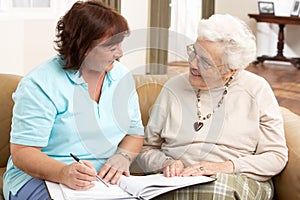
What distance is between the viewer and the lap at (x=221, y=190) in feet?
5.57

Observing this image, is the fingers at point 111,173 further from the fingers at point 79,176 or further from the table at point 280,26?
the table at point 280,26

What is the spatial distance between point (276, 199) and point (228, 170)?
240mm

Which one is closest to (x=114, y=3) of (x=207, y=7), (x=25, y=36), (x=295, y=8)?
(x=25, y=36)

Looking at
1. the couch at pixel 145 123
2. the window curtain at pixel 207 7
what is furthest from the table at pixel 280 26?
the couch at pixel 145 123

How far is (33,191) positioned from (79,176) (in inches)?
7.4

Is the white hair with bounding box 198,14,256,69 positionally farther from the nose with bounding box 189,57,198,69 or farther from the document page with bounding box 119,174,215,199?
the document page with bounding box 119,174,215,199

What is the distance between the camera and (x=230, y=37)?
6.40ft

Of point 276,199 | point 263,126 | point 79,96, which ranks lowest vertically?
point 276,199

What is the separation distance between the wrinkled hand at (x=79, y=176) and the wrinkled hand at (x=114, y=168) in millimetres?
129

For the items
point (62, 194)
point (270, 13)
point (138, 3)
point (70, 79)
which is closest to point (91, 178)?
point (62, 194)

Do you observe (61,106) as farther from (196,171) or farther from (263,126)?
(263,126)

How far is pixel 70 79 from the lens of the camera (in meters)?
1.80

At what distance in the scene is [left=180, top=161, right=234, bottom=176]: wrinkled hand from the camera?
1.79 m

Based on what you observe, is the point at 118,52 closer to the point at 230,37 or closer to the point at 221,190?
the point at 230,37
